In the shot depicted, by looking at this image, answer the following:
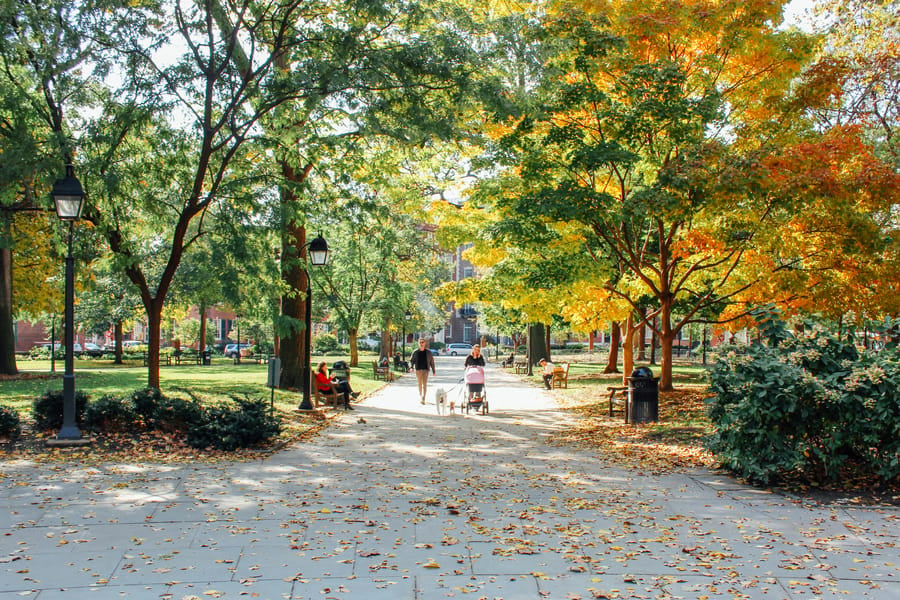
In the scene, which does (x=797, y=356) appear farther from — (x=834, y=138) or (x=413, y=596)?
(x=834, y=138)

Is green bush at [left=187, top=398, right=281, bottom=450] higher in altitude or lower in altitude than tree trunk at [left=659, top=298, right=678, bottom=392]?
lower

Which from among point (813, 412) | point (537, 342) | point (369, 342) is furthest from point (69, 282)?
point (369, 342)

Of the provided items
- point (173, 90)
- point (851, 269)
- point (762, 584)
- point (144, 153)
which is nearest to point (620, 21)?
point (851, 269)

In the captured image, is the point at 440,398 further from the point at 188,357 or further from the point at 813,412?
the point at 188,357

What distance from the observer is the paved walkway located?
4.96 m

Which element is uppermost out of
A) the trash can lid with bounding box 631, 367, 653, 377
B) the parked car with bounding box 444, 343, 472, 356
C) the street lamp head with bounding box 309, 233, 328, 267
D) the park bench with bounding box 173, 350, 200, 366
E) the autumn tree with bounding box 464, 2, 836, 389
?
the autumn tree with bounding box 464, 2, 836, 389

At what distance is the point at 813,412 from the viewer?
7816mm

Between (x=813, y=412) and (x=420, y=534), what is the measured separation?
4.44 m

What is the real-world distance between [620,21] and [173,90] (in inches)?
328

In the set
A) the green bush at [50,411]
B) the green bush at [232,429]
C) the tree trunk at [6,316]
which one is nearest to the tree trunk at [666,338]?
the green bush at [232,429]

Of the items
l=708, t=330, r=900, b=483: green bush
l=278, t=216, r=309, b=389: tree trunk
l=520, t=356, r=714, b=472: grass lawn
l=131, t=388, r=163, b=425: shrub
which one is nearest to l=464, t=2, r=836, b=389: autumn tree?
l=520, t=356, r=714, b=472: grass lawn

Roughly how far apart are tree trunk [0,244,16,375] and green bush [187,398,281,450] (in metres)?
17.3

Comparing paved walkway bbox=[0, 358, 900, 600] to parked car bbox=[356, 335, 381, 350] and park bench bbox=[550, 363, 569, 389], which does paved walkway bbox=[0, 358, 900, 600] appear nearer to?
park bench bbox=[550, 363, 569, 389]

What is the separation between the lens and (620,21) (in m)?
14.3
